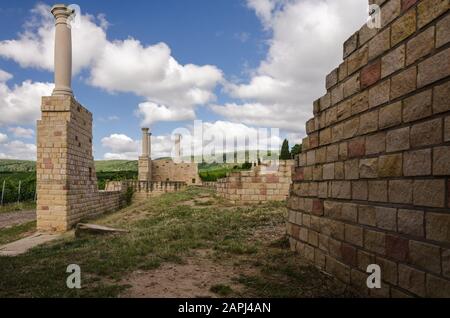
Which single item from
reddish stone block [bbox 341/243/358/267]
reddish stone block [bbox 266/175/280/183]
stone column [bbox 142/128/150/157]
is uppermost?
stone column [bbox 142/128/150/157]

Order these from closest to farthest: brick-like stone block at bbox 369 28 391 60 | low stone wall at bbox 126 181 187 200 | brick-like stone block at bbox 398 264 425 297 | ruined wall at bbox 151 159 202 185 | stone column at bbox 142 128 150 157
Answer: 1. brick-like stone block at bbox 398 264 425 297
2. brick-like stone block at bbox 369 28 391 60
3. low stone wall at bbox 126 181 187 200
4. stone column at bbox 142 128 150 157
5. ruined wall at bbox 151 159 202 185

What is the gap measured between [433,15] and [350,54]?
1497mm

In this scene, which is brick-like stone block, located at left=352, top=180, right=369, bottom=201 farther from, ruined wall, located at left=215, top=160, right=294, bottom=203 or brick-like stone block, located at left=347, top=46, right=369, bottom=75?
ruined wall, located at left=215, top=160, right=294, bottom=203

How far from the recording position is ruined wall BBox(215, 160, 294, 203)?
14.2 meters

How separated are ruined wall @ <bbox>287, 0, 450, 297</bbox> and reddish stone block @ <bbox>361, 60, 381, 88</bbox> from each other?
12 mm

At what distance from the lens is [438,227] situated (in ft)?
8.89

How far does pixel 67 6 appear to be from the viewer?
11969mm

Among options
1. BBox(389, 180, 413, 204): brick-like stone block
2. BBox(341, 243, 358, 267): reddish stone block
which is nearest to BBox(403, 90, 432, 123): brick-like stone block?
BBox(389, 180, 413, 204): brick-like stone block

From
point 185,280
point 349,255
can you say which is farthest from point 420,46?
point 185,280

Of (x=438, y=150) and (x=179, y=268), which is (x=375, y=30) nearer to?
(x=438, y=150)

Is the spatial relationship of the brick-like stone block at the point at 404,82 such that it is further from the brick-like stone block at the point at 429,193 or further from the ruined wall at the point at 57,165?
the ruined wall at the point at 57,165

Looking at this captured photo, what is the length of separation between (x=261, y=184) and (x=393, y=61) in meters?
11.0

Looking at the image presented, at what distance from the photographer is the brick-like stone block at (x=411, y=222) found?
115 inches

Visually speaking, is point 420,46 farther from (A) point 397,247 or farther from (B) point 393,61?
(A) point 397,247
